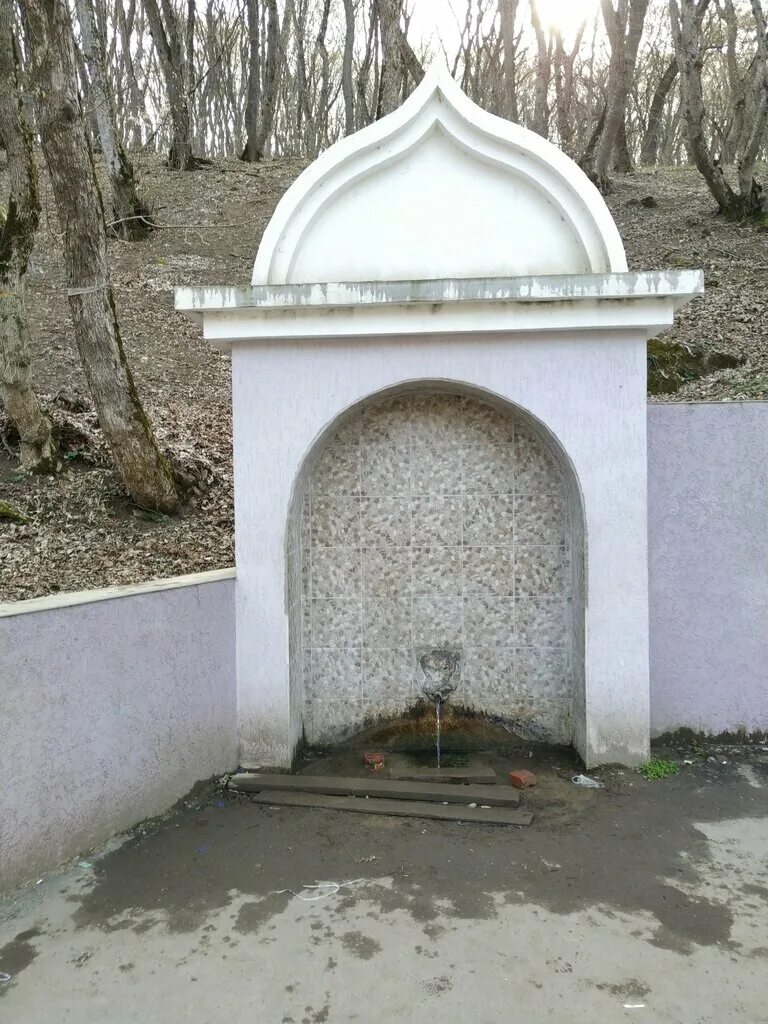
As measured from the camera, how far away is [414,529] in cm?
536

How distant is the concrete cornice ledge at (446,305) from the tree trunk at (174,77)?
16827 mm

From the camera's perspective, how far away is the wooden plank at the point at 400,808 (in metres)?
4.33

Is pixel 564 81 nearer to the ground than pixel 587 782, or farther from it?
farther from it

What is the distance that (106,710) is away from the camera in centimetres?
394

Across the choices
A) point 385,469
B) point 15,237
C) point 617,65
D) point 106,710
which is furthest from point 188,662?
point 617,65

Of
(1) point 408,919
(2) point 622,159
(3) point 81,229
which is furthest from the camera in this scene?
(2) point 622,159

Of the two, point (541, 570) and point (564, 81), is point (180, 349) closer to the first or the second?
point (541, 570)

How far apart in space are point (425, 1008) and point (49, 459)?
258 inches

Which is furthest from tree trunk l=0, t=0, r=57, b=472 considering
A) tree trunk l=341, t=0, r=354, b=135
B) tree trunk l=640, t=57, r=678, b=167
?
tree trunk l=640, t=57, r=678, b=167

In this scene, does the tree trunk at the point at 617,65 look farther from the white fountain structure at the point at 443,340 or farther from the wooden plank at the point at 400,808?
the wooden plank at the point at 400,808

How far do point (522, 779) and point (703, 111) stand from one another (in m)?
12.9

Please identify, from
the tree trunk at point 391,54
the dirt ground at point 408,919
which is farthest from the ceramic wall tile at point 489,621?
the tree trunk at point 391,54

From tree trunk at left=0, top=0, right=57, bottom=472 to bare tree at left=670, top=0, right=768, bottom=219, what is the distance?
10585mm

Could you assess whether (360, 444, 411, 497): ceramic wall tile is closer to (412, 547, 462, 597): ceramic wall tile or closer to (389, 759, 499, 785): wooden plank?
(412, 547, 462, 597): ceramic wall tile
